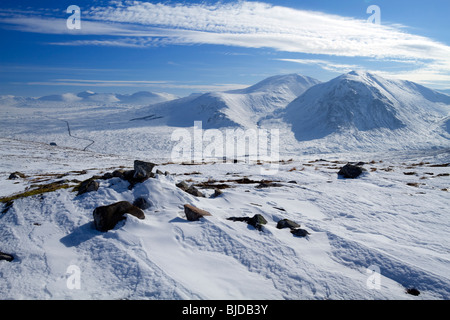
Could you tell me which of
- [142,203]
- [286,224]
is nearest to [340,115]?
[286,224]

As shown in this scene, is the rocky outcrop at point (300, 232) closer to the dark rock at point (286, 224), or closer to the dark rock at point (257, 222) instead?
the dark rock at point (286, 224)

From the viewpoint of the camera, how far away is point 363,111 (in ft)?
411

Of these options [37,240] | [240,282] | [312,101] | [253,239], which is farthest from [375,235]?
[312,101]

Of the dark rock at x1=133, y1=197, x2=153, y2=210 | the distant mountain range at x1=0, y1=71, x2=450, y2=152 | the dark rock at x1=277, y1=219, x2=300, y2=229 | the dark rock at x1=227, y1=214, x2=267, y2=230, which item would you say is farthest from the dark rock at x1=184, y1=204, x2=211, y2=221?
the distant mountain range at x1=0, y1=71, x2=450, y2=152

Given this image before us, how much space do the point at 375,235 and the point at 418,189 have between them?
1057 cm

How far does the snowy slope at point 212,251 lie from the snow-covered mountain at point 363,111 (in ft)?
323

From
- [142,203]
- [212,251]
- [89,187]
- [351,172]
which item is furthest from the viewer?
[351,172]

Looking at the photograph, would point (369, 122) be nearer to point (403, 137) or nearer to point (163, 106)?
point (403, 137)

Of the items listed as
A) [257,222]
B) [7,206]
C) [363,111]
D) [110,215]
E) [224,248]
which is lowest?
[7,206]

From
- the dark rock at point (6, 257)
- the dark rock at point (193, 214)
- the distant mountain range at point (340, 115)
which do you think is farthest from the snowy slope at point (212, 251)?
the distant mountain range at point (340, 115)

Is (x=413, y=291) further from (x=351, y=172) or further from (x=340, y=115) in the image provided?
(x=340, y=115)

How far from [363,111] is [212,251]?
138184mm

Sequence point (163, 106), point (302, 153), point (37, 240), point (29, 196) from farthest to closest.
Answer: point (163, 106), point (302, 153), point (29, 196), point (37, 240)
